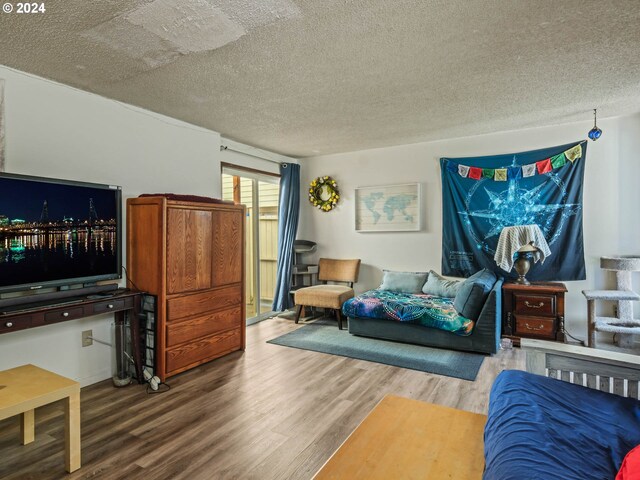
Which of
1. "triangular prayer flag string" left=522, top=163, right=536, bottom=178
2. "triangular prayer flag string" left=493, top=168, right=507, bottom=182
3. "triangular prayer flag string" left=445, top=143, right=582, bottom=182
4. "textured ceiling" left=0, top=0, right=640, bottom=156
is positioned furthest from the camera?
"triangular prayer flag string" left=493, top=168, right=507, bottom=182

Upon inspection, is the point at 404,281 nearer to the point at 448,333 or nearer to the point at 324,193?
the point at 448,333

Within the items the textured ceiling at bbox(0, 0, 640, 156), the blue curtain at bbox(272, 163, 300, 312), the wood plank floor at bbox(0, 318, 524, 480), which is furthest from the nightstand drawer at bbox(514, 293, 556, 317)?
the blue curtain at bbox(272, 163, 300, 312)

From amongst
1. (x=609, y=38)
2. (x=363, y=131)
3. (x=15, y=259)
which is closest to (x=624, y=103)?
(x=609, y=38)

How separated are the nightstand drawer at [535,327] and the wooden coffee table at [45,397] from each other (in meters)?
3.89

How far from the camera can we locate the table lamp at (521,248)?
387 centimetres

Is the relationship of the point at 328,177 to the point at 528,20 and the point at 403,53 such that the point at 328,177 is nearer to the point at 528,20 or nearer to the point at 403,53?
the point at 403,53

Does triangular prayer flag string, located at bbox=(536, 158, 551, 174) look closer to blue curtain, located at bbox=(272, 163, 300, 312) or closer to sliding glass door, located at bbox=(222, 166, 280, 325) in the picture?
blue curtain, located at bbox=(272, 163, 300, 312)

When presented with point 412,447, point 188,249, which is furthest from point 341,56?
point 412,447

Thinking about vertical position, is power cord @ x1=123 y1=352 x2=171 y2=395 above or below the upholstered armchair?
below

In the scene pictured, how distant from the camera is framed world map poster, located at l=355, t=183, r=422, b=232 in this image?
4.86 metres

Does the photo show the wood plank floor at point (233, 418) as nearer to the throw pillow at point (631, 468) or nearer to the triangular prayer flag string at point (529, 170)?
the throw pillow at point (631, 468)

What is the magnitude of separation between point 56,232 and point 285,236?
303 cm

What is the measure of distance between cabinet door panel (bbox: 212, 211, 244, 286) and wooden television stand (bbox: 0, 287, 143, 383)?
78 centimetres

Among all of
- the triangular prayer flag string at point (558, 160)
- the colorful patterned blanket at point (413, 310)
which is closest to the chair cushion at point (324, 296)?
the colorful patterned blanket at point (413, 310)
